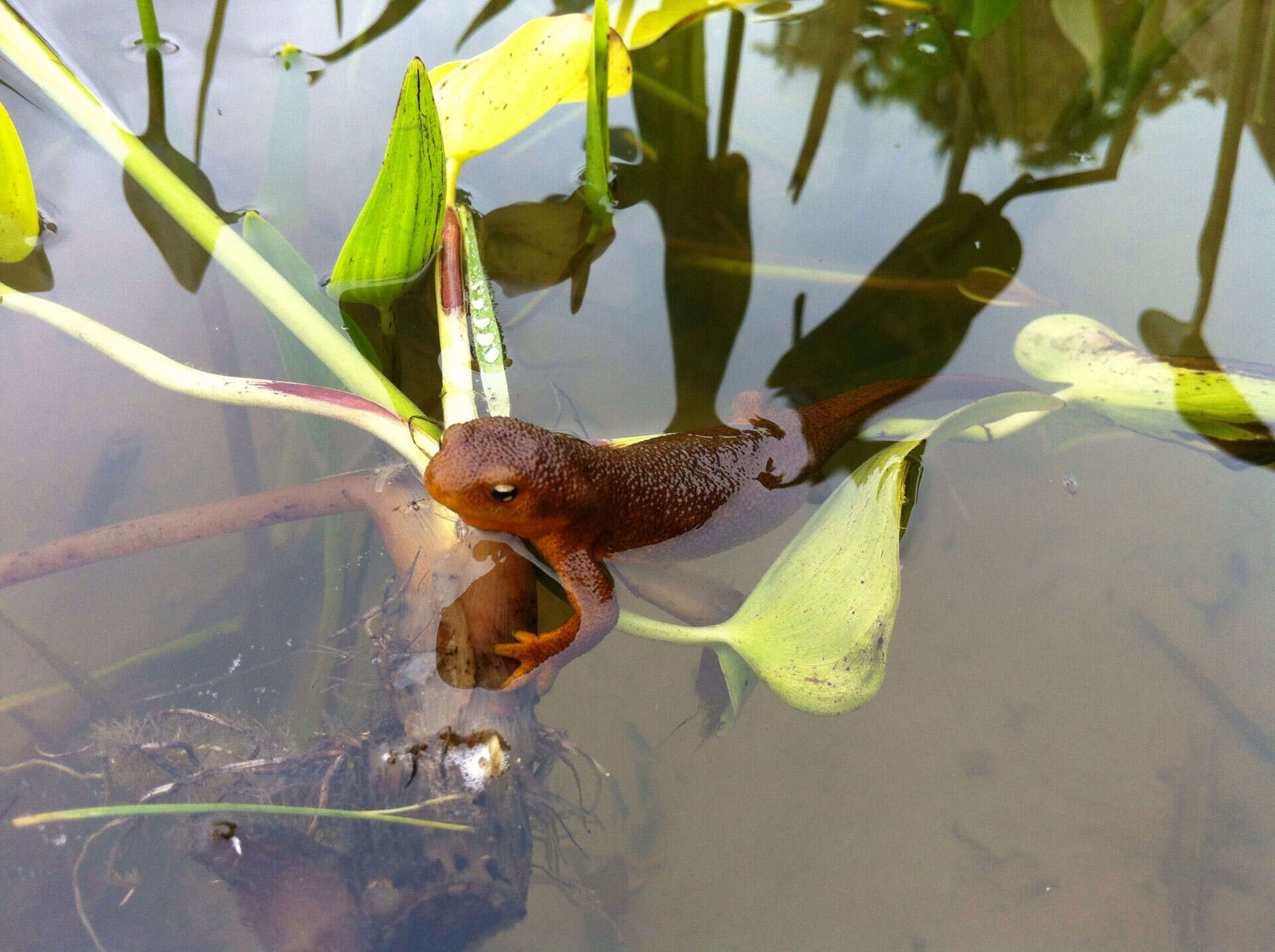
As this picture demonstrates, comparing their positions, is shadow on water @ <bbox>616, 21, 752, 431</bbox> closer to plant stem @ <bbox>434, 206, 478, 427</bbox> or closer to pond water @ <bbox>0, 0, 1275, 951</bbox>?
pond water @ <bbox>0, 0, 1275, 951</bbox>

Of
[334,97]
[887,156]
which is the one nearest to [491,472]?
[334,97]

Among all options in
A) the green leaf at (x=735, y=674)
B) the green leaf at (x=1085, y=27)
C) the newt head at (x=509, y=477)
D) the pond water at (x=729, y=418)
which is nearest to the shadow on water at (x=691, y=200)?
the pond water at (x=729, y=418)

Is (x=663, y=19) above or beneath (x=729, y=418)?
above

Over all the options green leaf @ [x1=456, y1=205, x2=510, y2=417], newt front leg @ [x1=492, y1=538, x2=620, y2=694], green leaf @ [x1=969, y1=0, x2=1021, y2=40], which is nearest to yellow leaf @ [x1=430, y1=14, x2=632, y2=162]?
green leaf @ [x1=456, y1=205, x2=510, y2=417]

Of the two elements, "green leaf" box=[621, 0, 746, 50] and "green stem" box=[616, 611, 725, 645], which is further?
"green leaf" box=[621, 0, 746, 50]

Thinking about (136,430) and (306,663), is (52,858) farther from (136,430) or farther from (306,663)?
(136,430)

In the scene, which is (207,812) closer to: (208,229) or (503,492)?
(503,492)

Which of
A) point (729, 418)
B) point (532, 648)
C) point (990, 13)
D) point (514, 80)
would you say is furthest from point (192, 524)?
point (990, 13)
